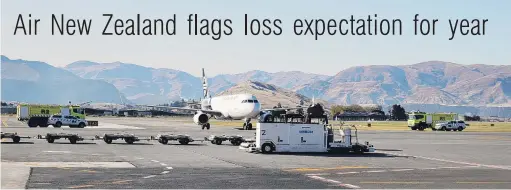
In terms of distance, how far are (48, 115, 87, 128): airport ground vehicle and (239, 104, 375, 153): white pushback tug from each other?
60083 millimetres

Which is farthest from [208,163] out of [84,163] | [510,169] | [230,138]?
[230,138]

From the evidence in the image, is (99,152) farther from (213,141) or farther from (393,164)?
(393,164)

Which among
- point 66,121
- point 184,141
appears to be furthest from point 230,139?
point 66,121

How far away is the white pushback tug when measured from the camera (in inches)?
1933

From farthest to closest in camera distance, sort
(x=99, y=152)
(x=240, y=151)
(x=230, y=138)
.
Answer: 1. (x=230, y=138)
2. (x=240, y=151)
3. (x=99, y=152)

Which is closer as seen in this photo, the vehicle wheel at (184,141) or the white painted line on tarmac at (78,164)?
the white painted line on tarmac at (78,164)

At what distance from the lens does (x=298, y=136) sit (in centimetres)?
4975

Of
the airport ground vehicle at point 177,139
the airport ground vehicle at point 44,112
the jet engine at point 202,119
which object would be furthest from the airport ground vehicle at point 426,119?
the airport ground vehicle at point 177,139

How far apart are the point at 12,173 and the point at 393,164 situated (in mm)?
20644

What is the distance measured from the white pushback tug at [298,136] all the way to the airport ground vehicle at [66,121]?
2365 inches

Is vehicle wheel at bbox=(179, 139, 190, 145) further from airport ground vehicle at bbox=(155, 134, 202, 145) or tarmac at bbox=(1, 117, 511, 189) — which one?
tarmac at bbox=(1, 117, 511, 189)

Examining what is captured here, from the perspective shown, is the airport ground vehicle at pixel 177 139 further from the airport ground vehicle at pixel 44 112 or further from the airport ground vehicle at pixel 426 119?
the airport ground vehicle at pixel 426 119

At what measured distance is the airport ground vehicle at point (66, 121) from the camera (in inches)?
4122

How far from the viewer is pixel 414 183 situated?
100 feet
